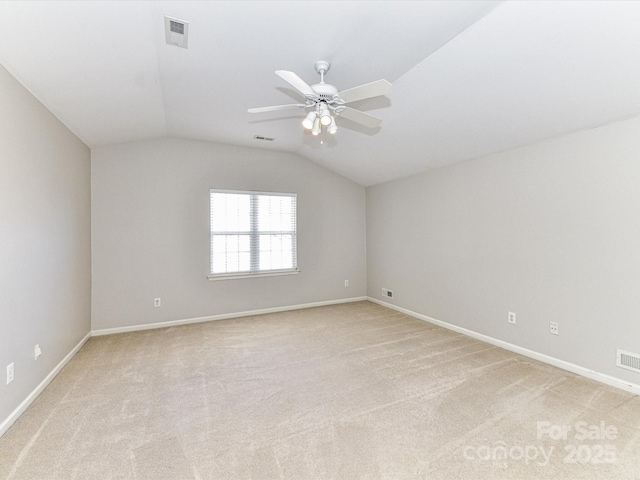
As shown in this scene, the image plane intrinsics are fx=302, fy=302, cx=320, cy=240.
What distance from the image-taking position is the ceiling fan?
1935 mm

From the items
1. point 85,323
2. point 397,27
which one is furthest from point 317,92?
point 85,323

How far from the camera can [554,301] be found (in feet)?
9.71

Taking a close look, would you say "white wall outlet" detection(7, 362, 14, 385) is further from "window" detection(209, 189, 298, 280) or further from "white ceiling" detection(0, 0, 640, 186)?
"window" detection(209, 189, 298, 280)

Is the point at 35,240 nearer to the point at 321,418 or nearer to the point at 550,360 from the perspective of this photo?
the point at 321,418

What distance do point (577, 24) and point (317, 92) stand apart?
5.17 ft

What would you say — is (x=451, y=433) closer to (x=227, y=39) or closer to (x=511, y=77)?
(x=511, y=77)

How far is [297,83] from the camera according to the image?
195 cm

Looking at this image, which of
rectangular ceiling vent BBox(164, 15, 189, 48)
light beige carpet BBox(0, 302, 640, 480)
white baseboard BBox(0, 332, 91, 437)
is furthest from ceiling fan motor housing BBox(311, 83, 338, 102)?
white baseboard BBox(0, 332, 91, 437)

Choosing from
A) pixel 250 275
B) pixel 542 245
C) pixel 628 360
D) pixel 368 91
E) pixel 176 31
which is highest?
pixel 176 31

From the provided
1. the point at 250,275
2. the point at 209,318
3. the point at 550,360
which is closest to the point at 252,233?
the point at 250,275

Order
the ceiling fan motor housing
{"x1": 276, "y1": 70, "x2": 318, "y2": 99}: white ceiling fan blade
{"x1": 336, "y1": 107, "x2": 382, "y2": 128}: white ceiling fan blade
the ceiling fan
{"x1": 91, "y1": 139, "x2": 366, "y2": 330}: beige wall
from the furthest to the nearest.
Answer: {"x1": 91, "y1": 139, "x2": 366, "y2": 330}: beige wall
{"x1": 336, "y1": 107, "x2": 382, "y2": 128}: white ceiling fan blade
the ceiling fan motor housing
the ceiling fan
{"x1": 276, "y1": 70, "x2": 318, "y2": 99}: white ceiling fan blade

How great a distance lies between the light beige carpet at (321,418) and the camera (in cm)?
169

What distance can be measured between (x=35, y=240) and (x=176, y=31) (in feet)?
6.63

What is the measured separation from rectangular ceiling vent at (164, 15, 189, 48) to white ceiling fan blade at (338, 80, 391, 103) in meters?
1.07
